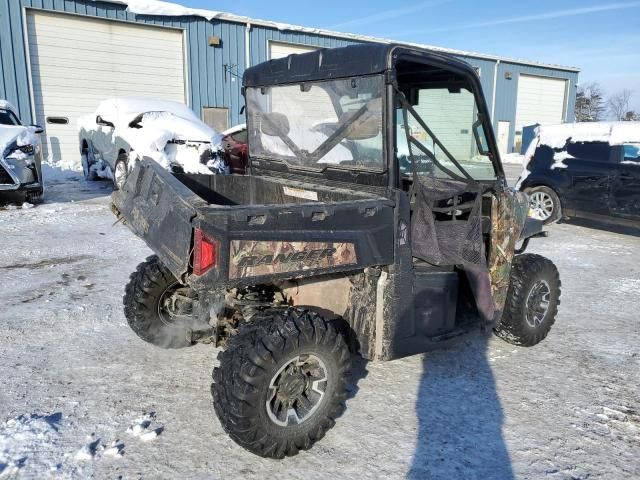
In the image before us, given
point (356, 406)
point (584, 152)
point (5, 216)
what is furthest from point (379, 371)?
point (5, 216)

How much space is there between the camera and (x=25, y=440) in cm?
283

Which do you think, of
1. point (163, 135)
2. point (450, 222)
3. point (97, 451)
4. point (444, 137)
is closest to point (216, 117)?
point (163, 135)

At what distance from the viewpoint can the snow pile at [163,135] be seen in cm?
975

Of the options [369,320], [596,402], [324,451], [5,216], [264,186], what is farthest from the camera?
[5,216]

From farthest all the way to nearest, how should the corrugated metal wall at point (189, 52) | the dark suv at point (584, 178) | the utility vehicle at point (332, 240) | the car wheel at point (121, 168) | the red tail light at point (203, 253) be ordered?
the corrugated metal wall at point (189, 52) < the car wheel at point (121, 168) < the dark suv at point (584, 178) < the utility vehicle at point (332, 240) < the red tail light at point (203, 253)

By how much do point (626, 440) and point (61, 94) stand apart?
1614cm

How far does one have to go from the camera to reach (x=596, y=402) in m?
3.48

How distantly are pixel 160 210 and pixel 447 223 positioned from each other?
1.76 m

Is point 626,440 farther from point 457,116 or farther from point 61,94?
point 61,94

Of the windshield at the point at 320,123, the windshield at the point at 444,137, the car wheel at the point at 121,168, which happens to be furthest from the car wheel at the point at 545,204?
the car wheel at the point at 121,168

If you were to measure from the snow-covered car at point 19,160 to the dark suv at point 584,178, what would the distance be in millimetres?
8630

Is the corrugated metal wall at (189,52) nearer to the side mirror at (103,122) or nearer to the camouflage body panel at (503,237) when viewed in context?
the side mirror at (103,122)

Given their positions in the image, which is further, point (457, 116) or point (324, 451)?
point (457, 116)

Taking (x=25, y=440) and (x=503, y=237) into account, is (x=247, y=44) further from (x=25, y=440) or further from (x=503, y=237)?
(x=25, y=440)
